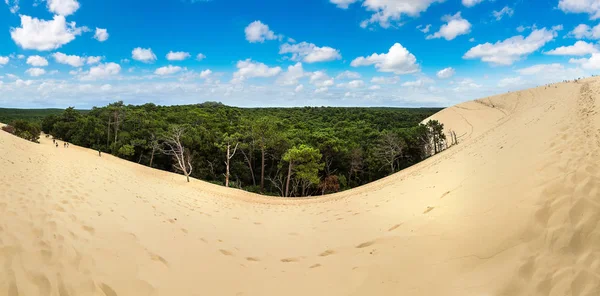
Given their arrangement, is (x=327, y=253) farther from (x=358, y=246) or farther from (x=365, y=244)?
(x=365, y=244)

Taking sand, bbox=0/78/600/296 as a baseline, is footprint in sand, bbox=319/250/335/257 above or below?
below

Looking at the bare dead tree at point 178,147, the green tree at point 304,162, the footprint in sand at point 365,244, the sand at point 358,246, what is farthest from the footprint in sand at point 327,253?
the green tree at point 304,162

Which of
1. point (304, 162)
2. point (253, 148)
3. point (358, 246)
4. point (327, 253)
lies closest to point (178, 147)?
point (253, 148)

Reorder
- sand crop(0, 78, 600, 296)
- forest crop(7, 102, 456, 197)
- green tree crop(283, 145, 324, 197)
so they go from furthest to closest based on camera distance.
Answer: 1. forest crop(7, 102, 456, 197)
2. green tree crop(283, 145, 324, 197)
3. sand crop(0, 78, 600, 296)

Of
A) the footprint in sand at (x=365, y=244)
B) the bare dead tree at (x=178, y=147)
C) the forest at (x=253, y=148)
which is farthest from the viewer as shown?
the forest at (x=253, y=148)

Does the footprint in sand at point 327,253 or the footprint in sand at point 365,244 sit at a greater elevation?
the footprint in sand at point 365,244

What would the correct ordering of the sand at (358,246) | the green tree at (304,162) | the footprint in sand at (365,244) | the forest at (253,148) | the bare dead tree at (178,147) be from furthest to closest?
the forest at (253,148), the green tree at (304,162), the bare dead tree at (178,147), the footprint in sand at (365,244), the sand at (358,246)

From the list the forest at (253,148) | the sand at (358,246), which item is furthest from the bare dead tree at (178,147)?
the sand at (358,246)

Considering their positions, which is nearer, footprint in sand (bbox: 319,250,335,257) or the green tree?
footprint in sand (bbox: 319,250,335,257)

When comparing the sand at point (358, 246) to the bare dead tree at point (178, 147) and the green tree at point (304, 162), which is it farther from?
the green tree at point (304, 162)

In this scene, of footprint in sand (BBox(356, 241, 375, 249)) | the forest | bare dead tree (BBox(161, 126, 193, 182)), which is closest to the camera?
footprint in sand (BBox(356, 241, 375, 249))

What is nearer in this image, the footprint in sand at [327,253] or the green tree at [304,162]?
the footprint in sand at [327,253]

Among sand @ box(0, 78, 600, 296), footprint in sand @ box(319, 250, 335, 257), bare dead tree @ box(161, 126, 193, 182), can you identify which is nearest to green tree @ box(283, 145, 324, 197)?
bare dead tree @ box(161, 126, 193, 182)

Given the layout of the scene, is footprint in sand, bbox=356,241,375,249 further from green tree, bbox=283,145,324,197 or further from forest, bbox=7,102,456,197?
forest, bbox=7,102,456,197
